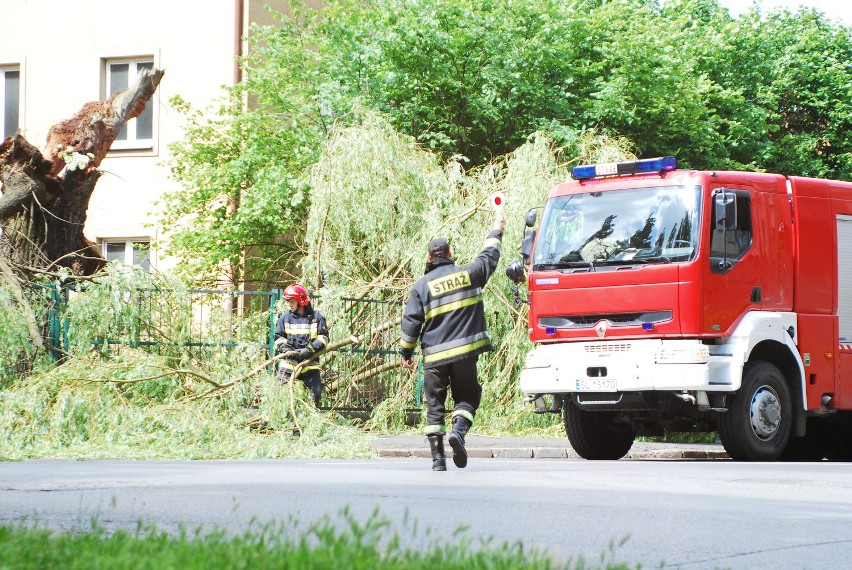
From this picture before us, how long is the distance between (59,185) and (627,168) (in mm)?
7925

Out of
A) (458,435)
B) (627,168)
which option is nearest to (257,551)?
(458,435)

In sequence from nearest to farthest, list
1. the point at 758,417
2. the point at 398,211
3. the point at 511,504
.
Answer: the point at 511,504 < the point at 758,417 < the point at 398,211

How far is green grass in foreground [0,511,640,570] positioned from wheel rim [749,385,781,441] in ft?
25.6

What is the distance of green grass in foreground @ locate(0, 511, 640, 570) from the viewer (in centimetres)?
434

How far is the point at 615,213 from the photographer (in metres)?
12.9

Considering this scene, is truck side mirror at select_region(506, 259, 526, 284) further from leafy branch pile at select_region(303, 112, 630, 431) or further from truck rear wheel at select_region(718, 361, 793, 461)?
leafy branch pile at select_region(303, 112, 630, 431)

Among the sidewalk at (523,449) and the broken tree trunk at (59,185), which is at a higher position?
the broken tree trunk at (59,185)

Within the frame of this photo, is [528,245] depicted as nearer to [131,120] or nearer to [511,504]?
[511,504]

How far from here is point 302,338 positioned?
50.7ft

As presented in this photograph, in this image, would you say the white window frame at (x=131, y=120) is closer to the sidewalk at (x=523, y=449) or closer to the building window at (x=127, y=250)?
the building window at (x=127, y=250)

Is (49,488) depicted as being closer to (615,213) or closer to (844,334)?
(615,213)

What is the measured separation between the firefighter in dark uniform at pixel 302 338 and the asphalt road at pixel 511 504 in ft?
13.5

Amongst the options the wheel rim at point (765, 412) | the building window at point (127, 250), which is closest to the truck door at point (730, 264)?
the wheel rim at point (765, 412)

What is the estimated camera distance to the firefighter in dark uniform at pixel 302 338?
1502cm
